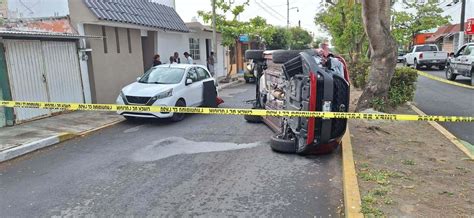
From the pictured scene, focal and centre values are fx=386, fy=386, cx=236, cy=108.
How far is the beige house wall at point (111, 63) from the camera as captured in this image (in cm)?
1195

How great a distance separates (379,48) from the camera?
351 inches

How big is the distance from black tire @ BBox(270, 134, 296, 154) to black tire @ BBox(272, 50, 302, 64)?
1.35m

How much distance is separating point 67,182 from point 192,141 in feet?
9.12

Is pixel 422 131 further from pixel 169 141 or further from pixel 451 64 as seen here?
pixel 451 64

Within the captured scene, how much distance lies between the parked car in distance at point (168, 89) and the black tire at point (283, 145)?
3.67m

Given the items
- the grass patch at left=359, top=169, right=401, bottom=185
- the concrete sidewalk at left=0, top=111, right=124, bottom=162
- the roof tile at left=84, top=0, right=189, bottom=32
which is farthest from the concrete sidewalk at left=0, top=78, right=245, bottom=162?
the grass patch at left=359, top=169, right=401, bottom=185

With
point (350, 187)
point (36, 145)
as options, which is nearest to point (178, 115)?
point (36, 145)

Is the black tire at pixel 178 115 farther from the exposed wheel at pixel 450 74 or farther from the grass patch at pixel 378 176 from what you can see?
the exposed wheel at pixel 450 74

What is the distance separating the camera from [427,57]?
1045 inches

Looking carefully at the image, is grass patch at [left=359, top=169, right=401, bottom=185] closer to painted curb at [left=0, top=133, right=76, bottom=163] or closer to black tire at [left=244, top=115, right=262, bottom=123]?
black tire at [left=244, top=115, right=262, bottom=123]

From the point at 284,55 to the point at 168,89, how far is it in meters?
3.99

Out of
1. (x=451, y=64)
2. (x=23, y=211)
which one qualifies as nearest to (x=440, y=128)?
(x=23, y=211)

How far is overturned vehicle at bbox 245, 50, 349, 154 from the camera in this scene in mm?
5789

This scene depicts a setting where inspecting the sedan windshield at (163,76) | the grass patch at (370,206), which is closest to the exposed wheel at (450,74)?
the sedan windshield at (163,76)
